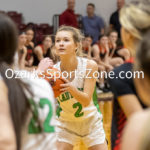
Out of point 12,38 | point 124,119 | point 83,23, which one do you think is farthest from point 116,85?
point 83,23

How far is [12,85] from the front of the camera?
1797mm

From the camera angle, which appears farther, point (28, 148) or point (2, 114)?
point (28, 148)

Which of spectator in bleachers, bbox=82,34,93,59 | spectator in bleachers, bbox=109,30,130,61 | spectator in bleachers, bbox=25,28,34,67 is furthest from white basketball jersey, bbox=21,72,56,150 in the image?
spectator in bleachers, bbox=109,30,130,61

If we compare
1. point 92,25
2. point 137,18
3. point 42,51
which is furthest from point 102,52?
point 137,18

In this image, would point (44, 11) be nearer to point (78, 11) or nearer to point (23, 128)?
point (78, 11)

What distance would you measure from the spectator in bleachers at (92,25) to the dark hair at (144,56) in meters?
9.29

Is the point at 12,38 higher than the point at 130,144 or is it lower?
higher

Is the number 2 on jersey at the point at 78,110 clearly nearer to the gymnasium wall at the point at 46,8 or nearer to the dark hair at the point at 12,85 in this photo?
the dark hair at the point at 12,85

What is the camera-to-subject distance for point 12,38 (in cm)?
178

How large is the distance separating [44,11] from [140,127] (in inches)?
440

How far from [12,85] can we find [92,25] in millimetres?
9311

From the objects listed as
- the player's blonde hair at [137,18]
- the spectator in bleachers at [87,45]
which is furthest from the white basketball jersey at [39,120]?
the spectator in bleachers at [87,45]

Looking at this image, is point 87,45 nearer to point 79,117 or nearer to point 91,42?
point 91,42

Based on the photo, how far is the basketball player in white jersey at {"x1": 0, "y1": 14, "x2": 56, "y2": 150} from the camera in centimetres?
174
